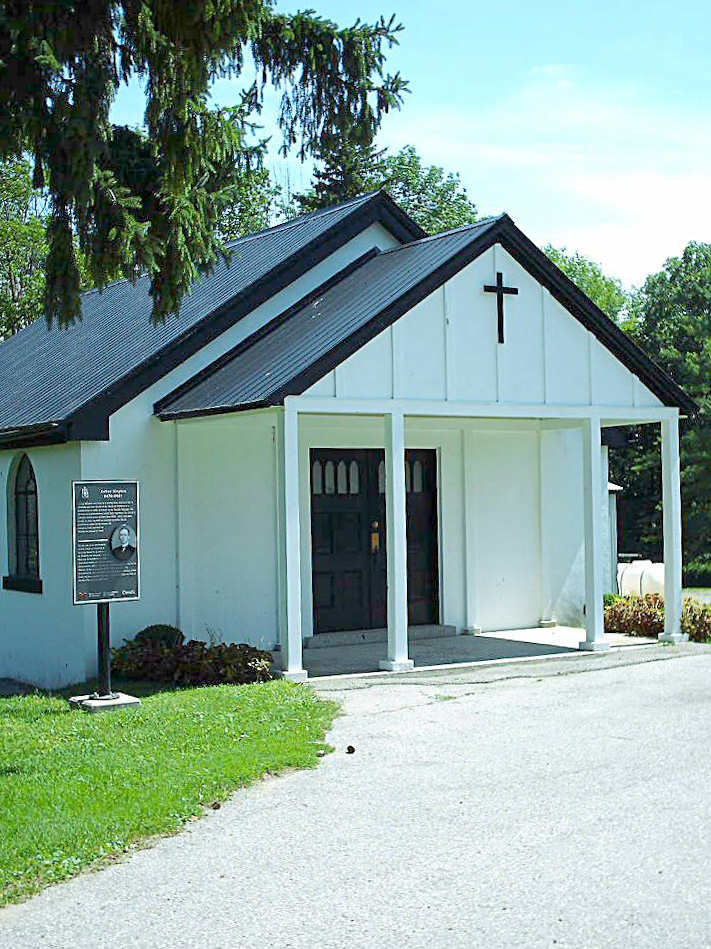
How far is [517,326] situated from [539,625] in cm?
502

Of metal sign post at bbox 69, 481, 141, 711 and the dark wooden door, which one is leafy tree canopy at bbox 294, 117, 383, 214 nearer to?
the dark wooden door

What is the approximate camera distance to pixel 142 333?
15.4 meters

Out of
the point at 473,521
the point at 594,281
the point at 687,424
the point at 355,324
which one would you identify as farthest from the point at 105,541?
the point at 594,281

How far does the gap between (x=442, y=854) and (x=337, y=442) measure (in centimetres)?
924

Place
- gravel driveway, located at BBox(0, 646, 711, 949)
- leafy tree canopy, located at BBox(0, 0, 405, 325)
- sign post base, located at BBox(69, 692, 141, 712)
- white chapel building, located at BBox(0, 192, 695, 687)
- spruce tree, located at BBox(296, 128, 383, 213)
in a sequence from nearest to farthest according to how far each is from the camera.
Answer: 1. gravel driveway, located at BBox(0, 646, 711, 949)
2. leafy tree canopy, located at BBox(0, 0, 405, 325)
3. sign post base, located at BBox(69, 692, 141, 712)
4. white chapel building, located at BBox(0, 192, 695, 687)
5. spruce tree, located at BBox(296, 128, 383, 213)

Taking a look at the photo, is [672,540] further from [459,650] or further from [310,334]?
[310,334]

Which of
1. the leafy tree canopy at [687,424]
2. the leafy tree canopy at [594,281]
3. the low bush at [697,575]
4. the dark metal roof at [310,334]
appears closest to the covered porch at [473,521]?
the dark metal roof at [310,334]

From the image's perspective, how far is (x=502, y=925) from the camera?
18.0ft

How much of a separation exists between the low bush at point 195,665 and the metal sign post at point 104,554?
122cm

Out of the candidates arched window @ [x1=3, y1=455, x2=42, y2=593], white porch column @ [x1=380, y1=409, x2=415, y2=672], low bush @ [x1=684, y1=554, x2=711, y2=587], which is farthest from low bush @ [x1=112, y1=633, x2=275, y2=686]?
low bush @ [x1=684, y1=554, x2=711, y2=587]

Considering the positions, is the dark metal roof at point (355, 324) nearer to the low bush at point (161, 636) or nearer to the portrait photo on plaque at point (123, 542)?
the portrait photo on plaque at point (123, 542)

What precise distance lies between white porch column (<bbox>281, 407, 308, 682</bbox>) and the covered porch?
0.01 meters

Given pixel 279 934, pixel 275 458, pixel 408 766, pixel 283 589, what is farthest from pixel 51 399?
pixel 279 934

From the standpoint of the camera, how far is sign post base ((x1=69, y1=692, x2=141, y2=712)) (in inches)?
417
